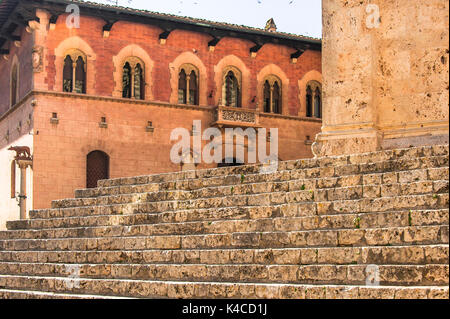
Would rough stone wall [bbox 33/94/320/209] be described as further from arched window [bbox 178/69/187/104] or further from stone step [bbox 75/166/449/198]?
stone step [bbox 75/166/449/198]

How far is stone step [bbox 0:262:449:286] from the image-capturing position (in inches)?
306

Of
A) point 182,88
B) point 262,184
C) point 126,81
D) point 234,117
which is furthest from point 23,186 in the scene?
point 262,184

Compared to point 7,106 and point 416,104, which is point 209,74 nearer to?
point 7,106

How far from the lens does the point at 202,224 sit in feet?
35.6

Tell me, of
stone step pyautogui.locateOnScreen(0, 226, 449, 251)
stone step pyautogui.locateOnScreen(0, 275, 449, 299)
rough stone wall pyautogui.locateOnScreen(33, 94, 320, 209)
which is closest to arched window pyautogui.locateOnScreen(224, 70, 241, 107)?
rough stone wall pyautogui.locateOnScreen(33, 94, 320, 209)

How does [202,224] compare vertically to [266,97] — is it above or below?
below

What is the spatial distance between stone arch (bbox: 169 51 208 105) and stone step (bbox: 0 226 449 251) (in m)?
16.7

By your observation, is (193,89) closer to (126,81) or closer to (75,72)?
(126,81)

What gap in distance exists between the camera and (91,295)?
10.3 meters

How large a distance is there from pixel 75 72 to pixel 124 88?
1.93 meters

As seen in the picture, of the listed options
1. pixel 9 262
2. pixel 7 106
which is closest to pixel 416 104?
pixel 9 262

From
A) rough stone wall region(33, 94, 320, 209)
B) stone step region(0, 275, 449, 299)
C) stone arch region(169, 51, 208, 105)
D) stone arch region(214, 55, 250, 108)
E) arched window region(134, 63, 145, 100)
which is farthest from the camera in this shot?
stone arch region(214, 55, 250, 108)

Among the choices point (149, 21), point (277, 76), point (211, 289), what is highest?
point (149, 21)

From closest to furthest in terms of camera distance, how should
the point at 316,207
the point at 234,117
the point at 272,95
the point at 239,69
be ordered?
the point at 316,207, the point at 234,117, the point at 239,69, the point at 272,95
